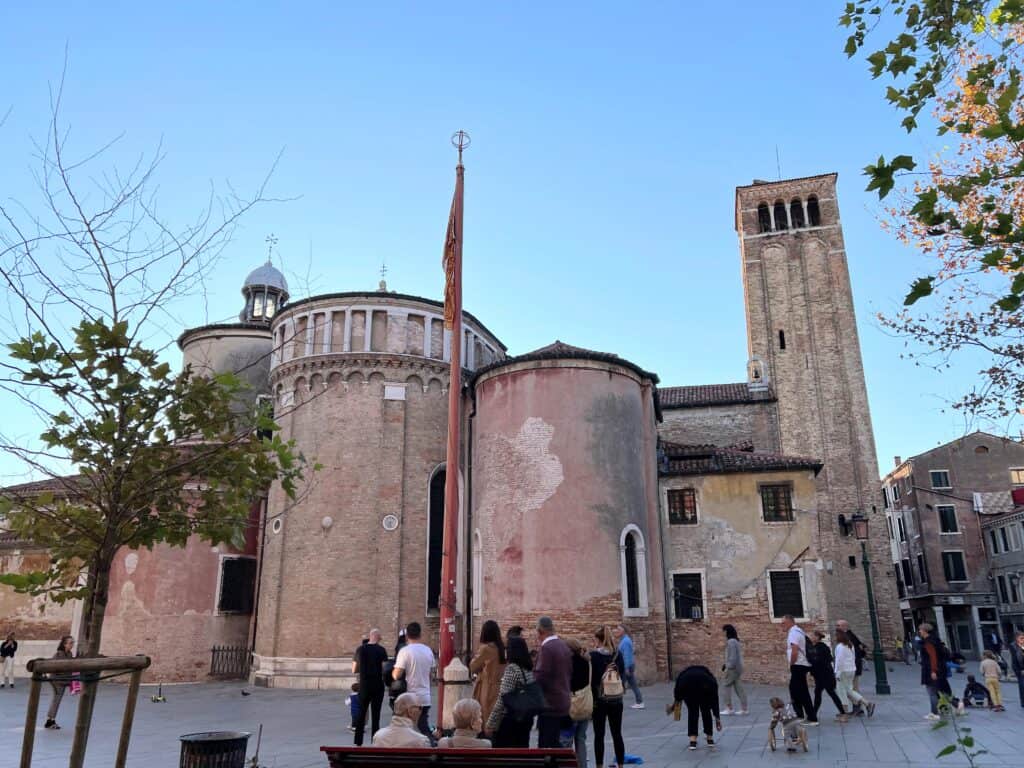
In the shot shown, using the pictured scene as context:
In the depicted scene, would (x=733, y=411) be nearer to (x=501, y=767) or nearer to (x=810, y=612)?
(x=810, y=612)

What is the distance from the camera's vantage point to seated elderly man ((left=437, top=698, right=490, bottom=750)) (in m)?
5.61

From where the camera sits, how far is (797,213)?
141 feet

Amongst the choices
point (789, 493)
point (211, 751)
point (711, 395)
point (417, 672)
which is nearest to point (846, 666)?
point (417, 672)

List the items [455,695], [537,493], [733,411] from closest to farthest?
1. [455,695]
2. [537,493]
3. [733,411]

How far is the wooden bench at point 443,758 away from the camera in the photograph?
4.96 metres

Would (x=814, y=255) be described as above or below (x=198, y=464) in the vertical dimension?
above

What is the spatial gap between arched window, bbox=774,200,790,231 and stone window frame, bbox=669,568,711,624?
27286 mm

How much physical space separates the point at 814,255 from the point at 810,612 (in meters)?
26.4

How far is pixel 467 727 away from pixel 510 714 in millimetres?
850

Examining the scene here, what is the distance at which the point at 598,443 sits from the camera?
19797 millimetres

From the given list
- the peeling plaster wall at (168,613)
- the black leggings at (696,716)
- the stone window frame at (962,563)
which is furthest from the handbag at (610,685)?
the stone window frame at (962,563)

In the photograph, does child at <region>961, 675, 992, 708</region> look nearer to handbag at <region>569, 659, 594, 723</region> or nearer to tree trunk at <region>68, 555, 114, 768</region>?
handbag at <region>569, 659, 594, 723</region>

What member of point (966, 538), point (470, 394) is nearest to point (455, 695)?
point (470, 394)

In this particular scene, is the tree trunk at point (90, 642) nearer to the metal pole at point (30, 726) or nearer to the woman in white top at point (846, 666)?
the metal pole at point (30, 726)
